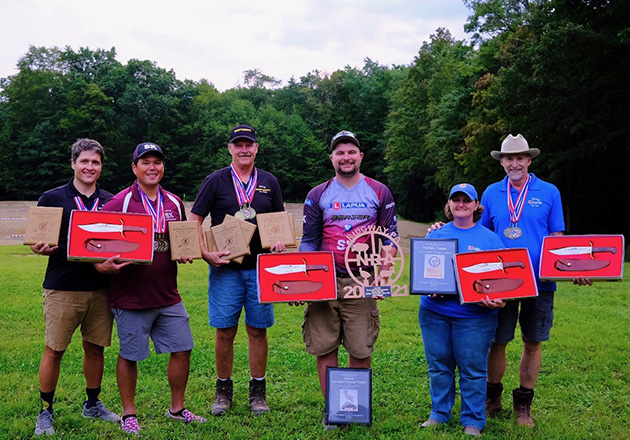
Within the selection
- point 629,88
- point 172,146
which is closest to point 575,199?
point 629,88

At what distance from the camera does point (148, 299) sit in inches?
173

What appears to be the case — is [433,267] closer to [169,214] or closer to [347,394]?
[347,394]

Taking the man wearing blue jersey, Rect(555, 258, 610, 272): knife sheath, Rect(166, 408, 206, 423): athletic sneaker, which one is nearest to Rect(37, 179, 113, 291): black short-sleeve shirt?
Rect(166, 408, 206, 423): athletic sneaker

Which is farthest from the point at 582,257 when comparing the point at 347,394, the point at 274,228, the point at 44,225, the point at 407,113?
the point at 407,113

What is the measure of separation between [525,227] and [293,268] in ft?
6.78

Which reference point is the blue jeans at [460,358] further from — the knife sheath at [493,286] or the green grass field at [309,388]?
the knife sheath at [493,286]

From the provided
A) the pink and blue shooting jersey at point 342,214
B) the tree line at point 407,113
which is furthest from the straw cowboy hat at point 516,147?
the tree line at point 407,113

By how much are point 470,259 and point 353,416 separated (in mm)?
1746

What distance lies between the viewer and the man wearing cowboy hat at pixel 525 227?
454 centimetres

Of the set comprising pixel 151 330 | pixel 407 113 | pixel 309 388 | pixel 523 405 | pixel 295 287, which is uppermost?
pixel 407 113

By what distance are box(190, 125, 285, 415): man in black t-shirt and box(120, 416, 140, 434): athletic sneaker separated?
0.74 meters

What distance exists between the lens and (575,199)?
95.1ft

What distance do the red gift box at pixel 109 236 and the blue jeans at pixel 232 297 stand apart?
851mm

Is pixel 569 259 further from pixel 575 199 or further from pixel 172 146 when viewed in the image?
pixel 172 146
